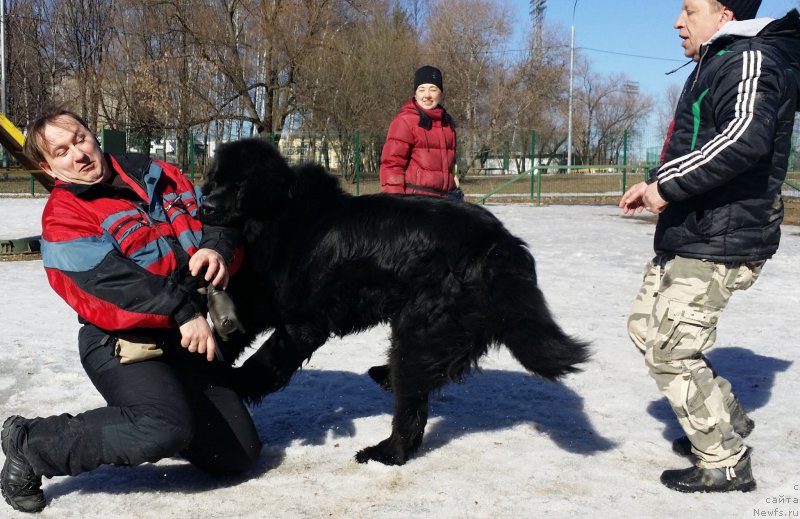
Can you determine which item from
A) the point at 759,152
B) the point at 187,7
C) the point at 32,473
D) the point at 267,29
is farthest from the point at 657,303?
the point at 187,7

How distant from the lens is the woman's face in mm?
5043

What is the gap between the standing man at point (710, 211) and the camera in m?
2.49

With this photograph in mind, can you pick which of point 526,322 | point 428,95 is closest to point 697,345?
point 526,322

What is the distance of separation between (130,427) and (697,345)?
2101 mm

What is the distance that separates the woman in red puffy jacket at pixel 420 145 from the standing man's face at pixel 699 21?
2.44 meters

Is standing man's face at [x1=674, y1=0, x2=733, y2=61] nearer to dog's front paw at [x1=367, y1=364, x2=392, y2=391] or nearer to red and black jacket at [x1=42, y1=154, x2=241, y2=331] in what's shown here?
red and black jacket at [x1=42, y1=154, x2=241, y2=331]

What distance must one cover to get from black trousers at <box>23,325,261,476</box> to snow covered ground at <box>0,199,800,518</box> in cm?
17

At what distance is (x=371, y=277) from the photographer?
116 inches

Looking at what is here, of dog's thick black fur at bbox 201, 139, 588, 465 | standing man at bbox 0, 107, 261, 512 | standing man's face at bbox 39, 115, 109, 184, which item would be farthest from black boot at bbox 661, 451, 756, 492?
standing man's face at bbox 39, 115, 109, 184

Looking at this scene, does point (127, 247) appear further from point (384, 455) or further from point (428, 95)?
point (428, 95)

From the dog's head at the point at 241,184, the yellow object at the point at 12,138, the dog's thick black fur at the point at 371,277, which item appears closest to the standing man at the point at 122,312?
the dog's head at the point at 241,184

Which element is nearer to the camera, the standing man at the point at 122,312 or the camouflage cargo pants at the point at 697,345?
the standing man at the point at 122,312

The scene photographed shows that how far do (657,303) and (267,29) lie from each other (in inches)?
987

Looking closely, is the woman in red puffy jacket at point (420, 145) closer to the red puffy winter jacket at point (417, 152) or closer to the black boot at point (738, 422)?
the red puffy winter jacket at point (417, 152)
